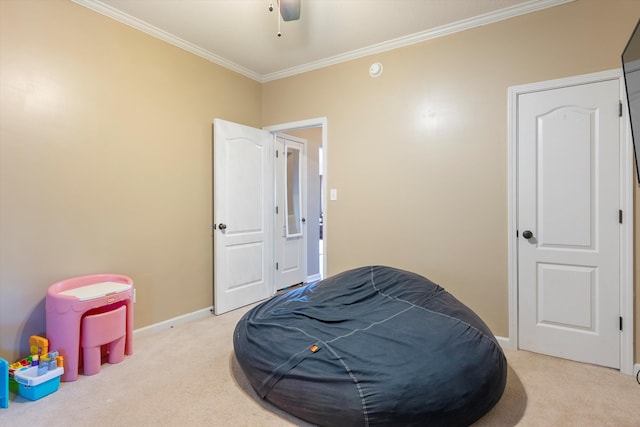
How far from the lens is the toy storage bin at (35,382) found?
1923 mm

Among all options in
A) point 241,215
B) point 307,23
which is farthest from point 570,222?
point 241,215

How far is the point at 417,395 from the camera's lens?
1.53m

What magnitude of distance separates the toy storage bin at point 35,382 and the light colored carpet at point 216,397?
0.12ft

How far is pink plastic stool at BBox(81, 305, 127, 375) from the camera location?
2.20 m

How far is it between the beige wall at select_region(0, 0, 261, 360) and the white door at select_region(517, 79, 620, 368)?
2.95m

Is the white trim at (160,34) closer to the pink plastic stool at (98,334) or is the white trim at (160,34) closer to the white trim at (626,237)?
the pink plastic stool at (98,334)

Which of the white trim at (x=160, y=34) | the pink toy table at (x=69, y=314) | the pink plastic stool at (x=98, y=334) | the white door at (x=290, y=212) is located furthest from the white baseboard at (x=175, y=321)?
the white trim at (x=160, y=34)

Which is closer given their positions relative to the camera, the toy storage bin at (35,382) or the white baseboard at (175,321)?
Result: the toy storage bin at (35,382)

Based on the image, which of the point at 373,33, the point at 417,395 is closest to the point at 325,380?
the point at 417,395

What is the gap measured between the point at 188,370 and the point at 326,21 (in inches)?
115

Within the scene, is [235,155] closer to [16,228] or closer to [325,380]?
[16,228]

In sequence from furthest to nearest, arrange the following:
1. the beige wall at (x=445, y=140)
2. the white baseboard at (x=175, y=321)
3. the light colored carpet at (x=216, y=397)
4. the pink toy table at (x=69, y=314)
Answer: the white baseboard at (x=175, y=321), the beige wall at (x=445, y=140), the pink toy table at (x=69, y=314), the light colored carpet at (x=216, y=397)

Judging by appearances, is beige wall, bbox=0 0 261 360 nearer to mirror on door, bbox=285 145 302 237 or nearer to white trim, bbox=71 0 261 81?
white trim, bbox=71 0 261 81

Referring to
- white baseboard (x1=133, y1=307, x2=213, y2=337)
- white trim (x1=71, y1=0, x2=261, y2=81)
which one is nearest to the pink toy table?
white baseboard (x1=133, y1=307, x2=213, y2=337)
